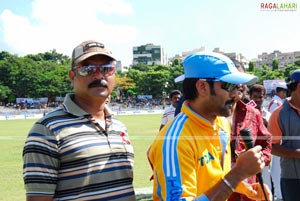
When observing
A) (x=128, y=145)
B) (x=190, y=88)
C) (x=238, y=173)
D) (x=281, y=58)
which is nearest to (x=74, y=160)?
(x=128, y=145)

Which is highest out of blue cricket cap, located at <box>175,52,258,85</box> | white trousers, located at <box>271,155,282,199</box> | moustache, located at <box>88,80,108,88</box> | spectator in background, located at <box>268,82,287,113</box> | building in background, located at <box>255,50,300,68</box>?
building in background, located at <box>255,50,300,68</box>

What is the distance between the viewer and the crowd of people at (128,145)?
70.6 inches

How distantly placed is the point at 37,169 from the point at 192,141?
83 cm

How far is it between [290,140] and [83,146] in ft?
7.69

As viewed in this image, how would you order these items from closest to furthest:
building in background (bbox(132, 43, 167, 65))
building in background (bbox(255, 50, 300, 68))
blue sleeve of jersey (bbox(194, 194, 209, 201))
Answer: blue sleeve of jersey (bbox(194, 194, 209, 201))
building in background (bbox(255, 50, 300, 68))
building in background (bbox(132, 43, 167, 65))

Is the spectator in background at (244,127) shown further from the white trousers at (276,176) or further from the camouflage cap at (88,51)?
the white trousers at (276,176)

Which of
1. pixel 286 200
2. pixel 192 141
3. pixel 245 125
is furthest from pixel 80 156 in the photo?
pixel 286 200

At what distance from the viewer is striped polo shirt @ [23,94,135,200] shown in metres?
2.07

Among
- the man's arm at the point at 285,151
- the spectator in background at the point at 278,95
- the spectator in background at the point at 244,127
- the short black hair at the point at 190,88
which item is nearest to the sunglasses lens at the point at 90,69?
the short black hair at the point at 190,88

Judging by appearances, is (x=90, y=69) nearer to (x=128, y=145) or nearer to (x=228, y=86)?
(x=128, y=145)

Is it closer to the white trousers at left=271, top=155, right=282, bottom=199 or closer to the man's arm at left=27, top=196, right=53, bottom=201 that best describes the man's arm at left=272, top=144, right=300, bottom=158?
the man's arm at left=27, top=196, right=53, bottom=201

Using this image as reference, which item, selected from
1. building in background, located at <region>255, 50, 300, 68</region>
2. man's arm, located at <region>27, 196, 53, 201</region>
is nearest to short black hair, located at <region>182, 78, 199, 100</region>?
man's arm, located at <region>27, 196, 53, 201</region>

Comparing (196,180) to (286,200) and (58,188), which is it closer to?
(58,188)

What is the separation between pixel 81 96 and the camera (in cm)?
244
